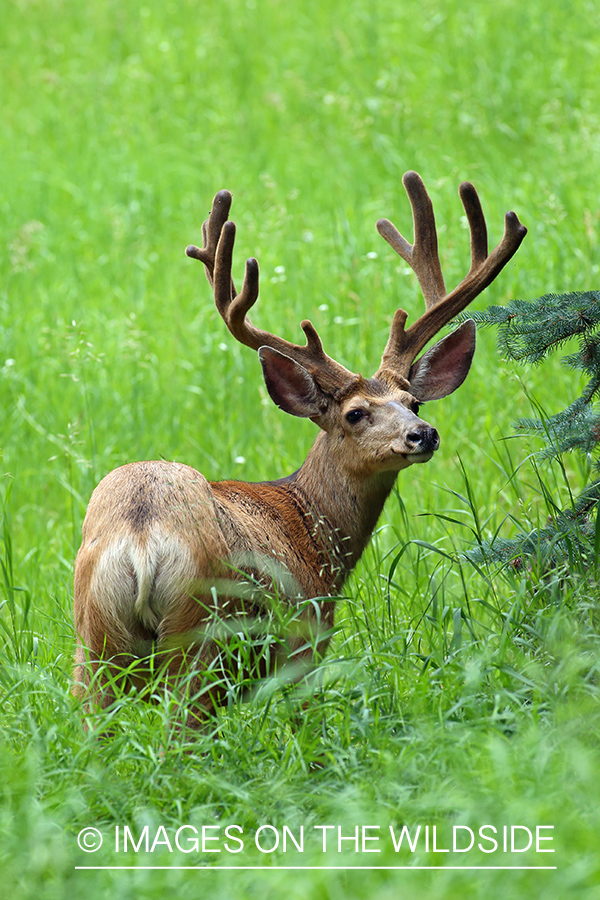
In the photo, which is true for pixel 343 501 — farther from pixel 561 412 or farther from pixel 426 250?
pixel 426 250

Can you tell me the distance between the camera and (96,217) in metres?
10.6

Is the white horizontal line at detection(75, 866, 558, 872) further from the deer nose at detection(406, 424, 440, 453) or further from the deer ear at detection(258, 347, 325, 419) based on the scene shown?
the deer ear at detection(258, 347, 325, 419)

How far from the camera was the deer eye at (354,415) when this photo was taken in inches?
181

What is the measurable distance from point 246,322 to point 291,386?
438 mm

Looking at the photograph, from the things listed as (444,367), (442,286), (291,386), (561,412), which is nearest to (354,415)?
(291,386)

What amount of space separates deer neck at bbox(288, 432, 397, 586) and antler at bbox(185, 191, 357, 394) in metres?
0.27

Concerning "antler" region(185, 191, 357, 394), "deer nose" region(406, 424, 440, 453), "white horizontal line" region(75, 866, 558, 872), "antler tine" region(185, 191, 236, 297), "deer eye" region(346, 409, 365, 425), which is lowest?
"white horizontal line" region(75, 866, 558, 872)

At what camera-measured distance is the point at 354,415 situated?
4602 millimetres

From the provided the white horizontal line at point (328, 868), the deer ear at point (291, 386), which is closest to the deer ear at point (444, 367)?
the deer ear at point (291, 386)

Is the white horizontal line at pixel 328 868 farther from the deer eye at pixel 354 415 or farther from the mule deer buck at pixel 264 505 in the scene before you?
the deer eye at pixel 354 415

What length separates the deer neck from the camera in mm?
4680

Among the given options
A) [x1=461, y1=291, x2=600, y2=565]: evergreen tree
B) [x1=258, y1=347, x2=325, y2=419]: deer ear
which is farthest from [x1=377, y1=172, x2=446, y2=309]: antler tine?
[x1=461, y1=291, x2=600, y2=565]: evergreen tree

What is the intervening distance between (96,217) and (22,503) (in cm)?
446

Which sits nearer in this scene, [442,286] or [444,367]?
[444,367]
